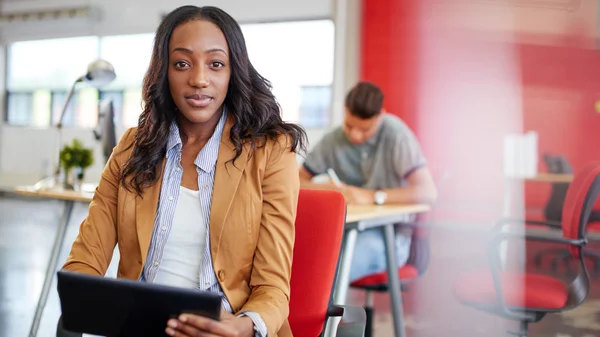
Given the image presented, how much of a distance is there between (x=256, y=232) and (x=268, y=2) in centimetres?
751

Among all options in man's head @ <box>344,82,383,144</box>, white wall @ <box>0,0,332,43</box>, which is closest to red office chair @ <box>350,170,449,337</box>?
man's head @ <box>344,82,383,144</box>

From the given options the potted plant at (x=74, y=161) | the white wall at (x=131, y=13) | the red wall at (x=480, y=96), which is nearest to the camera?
the potted plant at (x=74, y=161)

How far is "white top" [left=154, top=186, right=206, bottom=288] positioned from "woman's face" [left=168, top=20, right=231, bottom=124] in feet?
0.69

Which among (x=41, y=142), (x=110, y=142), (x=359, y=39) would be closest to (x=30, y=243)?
(x=110, y=142)

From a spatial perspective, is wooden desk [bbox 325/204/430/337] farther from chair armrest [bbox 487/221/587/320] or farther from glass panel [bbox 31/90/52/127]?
glass panel [bbox 31/90/52/127]

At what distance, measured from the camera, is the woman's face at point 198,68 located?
1.34 meters

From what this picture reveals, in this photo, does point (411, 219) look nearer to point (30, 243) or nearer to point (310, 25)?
point (30, 243)

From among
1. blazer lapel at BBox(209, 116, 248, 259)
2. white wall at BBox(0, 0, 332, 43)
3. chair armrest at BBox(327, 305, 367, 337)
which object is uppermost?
white wall at BBox(0, 0, 332, 43)

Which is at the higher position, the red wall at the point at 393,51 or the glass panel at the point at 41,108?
the red wall at the point at 393,51

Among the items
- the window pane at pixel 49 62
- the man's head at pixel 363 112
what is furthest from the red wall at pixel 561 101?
the window pane at pixel 49 62

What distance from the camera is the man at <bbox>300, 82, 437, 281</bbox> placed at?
3105 mm

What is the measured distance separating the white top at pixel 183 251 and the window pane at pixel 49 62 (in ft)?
30.4

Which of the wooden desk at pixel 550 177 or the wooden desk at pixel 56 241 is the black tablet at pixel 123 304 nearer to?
the wooden desk at pixel 56 241

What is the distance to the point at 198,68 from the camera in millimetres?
1344
